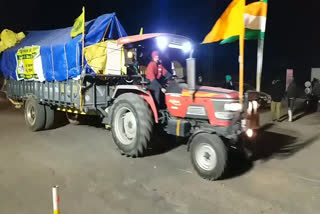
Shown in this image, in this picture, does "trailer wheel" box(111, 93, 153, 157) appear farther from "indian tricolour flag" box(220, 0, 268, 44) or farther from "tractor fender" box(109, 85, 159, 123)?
"indian tricolour flag" box(220, 0, 268, 44)

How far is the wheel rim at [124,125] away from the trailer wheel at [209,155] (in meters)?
1.72

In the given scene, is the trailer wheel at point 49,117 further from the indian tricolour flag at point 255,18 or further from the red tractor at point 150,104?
the indian tricolour flag at point 255,18

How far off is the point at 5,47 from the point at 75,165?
634 centimetres

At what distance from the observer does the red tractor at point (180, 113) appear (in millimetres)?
4559

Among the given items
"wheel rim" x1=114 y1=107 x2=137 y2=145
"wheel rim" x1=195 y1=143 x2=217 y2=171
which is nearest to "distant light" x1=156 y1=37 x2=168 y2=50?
"wheel rim" x1=114 y1=107 x2=137 y2=145

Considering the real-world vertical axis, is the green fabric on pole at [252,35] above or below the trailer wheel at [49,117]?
above

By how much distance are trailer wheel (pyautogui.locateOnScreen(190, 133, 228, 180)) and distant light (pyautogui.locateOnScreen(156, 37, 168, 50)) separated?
231 centimetres

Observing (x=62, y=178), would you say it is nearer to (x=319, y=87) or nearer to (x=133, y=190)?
(x=133, y=190)

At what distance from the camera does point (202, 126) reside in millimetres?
4980

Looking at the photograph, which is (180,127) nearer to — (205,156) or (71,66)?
(205,156)

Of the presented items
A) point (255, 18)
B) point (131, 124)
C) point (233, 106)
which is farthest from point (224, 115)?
point (131, 124)

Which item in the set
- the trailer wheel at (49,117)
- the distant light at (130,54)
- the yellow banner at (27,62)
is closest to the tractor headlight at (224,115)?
the distant light at (130,54)

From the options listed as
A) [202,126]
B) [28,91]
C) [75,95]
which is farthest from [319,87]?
[28,91]

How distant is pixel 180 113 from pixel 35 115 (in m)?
4.84
